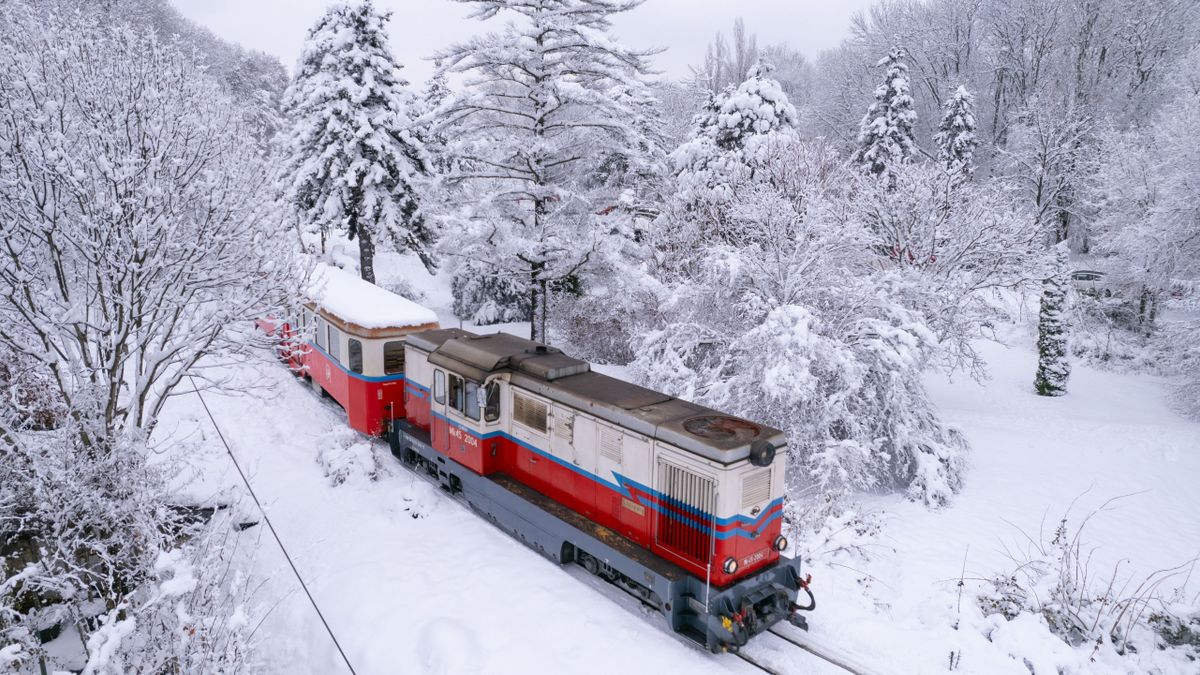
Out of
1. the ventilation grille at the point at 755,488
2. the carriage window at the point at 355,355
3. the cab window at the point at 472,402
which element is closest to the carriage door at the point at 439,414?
the cab window at the point at 472,402

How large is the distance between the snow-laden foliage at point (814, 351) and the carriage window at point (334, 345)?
680 cm

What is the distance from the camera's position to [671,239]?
19.8 meters

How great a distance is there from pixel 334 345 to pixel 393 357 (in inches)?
77.5

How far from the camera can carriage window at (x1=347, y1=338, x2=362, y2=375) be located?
13.5 meters

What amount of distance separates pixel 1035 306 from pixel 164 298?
1361 inches

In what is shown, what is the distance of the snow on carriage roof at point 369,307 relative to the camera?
13406 mm

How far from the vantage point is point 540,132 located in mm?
16625

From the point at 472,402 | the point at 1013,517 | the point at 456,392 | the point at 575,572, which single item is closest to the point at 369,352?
the point at 456,392

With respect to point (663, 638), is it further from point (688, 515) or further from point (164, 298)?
point (164, 298)

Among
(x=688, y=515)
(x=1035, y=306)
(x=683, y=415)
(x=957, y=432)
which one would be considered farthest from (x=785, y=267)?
(x=1035, y=306)

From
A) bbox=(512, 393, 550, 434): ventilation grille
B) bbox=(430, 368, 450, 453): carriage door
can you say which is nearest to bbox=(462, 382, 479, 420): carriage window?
bbox=(512, 393, 550, 434): ventilation grille

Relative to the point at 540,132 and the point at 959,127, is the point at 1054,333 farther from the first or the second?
the point at 959,127

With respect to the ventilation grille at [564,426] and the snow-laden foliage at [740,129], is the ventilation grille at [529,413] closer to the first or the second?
the ventilation grille at [564,426]

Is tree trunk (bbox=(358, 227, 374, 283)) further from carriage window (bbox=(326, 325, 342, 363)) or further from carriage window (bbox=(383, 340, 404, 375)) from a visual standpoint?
carriage window (bbox=(383, 340, 404, 375))
